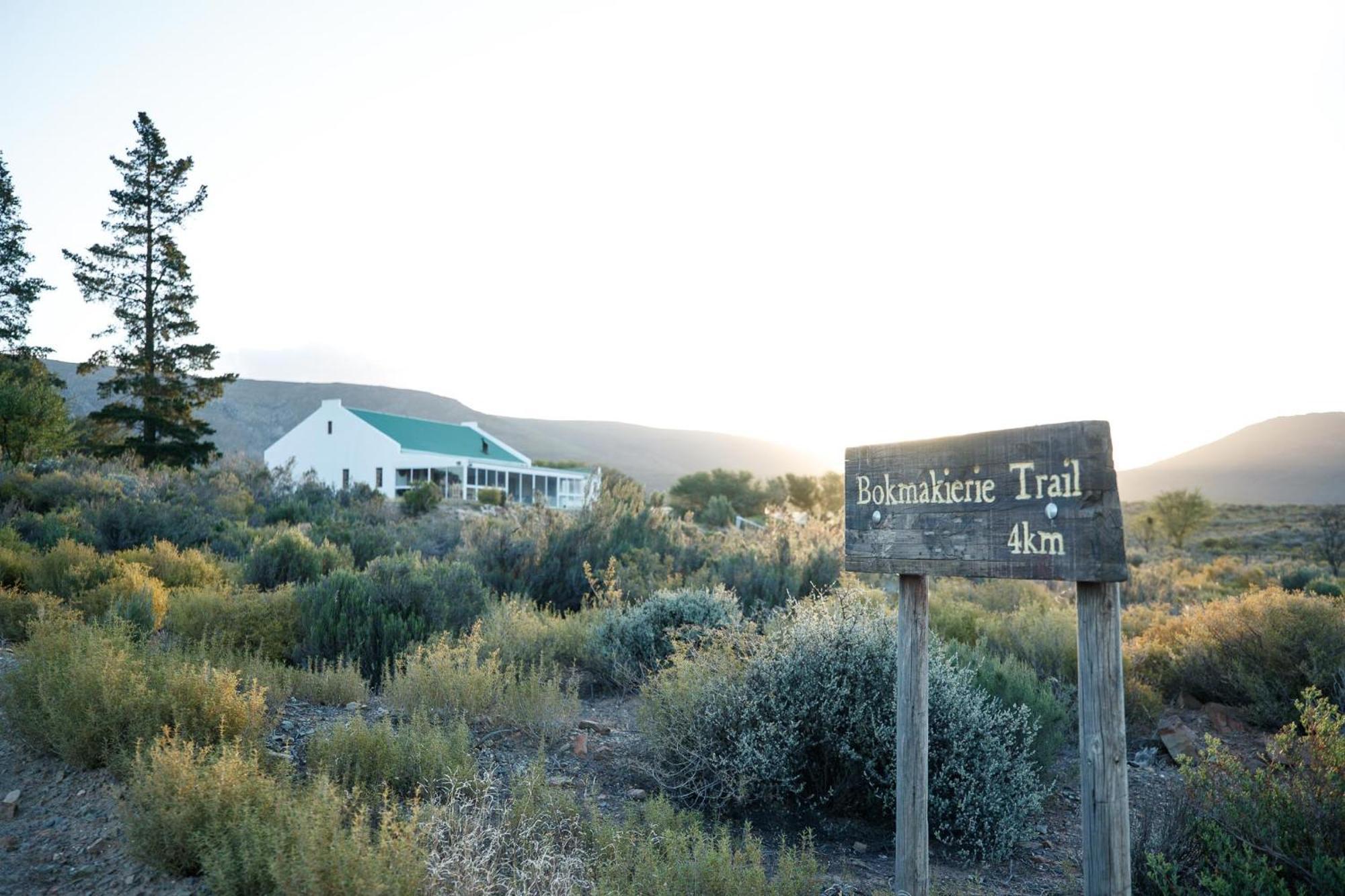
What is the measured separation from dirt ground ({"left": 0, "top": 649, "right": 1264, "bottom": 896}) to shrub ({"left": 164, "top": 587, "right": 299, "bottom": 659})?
1257 mm

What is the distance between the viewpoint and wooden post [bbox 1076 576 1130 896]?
132 inches

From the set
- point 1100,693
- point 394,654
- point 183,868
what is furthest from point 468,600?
point 1100,693

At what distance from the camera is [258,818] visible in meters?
3.58

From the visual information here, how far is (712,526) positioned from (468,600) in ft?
58.3

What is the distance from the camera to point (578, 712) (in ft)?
20.7

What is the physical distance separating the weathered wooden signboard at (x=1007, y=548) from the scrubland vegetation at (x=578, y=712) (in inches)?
23.2

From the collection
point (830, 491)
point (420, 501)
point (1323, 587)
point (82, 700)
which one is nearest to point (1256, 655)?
point (1323, 587)

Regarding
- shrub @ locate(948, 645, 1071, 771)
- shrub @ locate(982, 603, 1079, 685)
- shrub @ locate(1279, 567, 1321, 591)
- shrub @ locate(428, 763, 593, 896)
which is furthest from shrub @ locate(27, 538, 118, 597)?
shrub @ locate(1279, 567, 1321, 591)

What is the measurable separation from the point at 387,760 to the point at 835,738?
8.29ft

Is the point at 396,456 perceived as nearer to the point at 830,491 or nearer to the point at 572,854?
the point at 830,491

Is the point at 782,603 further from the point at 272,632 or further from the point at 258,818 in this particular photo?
the point at 258,818

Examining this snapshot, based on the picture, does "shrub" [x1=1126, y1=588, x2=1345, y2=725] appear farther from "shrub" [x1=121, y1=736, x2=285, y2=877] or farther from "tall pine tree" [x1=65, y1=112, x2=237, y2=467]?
"tall pine tree" [x1=65, y1=112, x2=237, y2=467]

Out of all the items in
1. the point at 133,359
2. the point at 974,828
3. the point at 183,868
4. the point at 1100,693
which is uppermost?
the point at 133,359

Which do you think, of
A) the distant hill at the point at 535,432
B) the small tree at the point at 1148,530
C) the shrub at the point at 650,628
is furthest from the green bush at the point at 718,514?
the distant hill at the point at 535,432
